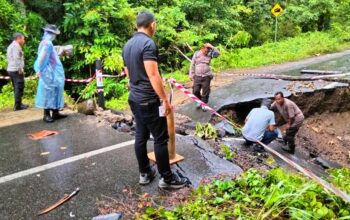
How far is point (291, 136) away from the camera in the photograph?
303 inches

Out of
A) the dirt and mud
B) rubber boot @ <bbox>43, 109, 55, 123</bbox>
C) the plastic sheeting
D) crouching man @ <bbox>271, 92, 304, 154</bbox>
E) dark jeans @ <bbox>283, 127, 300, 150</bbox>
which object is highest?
the plastic sheeting

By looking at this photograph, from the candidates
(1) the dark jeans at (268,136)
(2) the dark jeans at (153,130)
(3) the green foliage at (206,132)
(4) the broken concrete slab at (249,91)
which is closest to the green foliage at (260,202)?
(2) the dark jeans at (153,130)

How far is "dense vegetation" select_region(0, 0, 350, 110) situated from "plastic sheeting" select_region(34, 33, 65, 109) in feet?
11.9

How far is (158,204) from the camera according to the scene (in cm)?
397

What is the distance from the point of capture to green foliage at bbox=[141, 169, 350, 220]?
11.0ft

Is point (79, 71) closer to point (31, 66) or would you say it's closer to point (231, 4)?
point (31, 66)

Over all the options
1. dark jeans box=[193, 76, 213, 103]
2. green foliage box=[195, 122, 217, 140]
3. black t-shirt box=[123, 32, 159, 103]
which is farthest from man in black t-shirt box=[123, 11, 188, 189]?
dark jeans box=[193, 76, 213, 103]

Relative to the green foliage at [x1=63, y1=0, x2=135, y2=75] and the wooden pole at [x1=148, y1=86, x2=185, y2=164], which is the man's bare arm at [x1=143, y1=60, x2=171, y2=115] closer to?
the wooden pole at [x1=148, y1=86, x2=185, y2=164]

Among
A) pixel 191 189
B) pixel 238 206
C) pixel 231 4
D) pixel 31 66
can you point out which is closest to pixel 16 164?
pixel 191 189

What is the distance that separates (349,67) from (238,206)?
1153 cm

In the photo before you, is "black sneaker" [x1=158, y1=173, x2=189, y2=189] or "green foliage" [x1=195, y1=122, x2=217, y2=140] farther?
"green foliage" [x1=195, y1=122, x2=217, y2=140]

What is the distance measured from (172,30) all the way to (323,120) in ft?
19.5

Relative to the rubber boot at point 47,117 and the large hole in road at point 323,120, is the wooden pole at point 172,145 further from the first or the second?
the large hole in road at point 323,120

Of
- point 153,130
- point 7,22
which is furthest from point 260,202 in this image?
point 7,22
